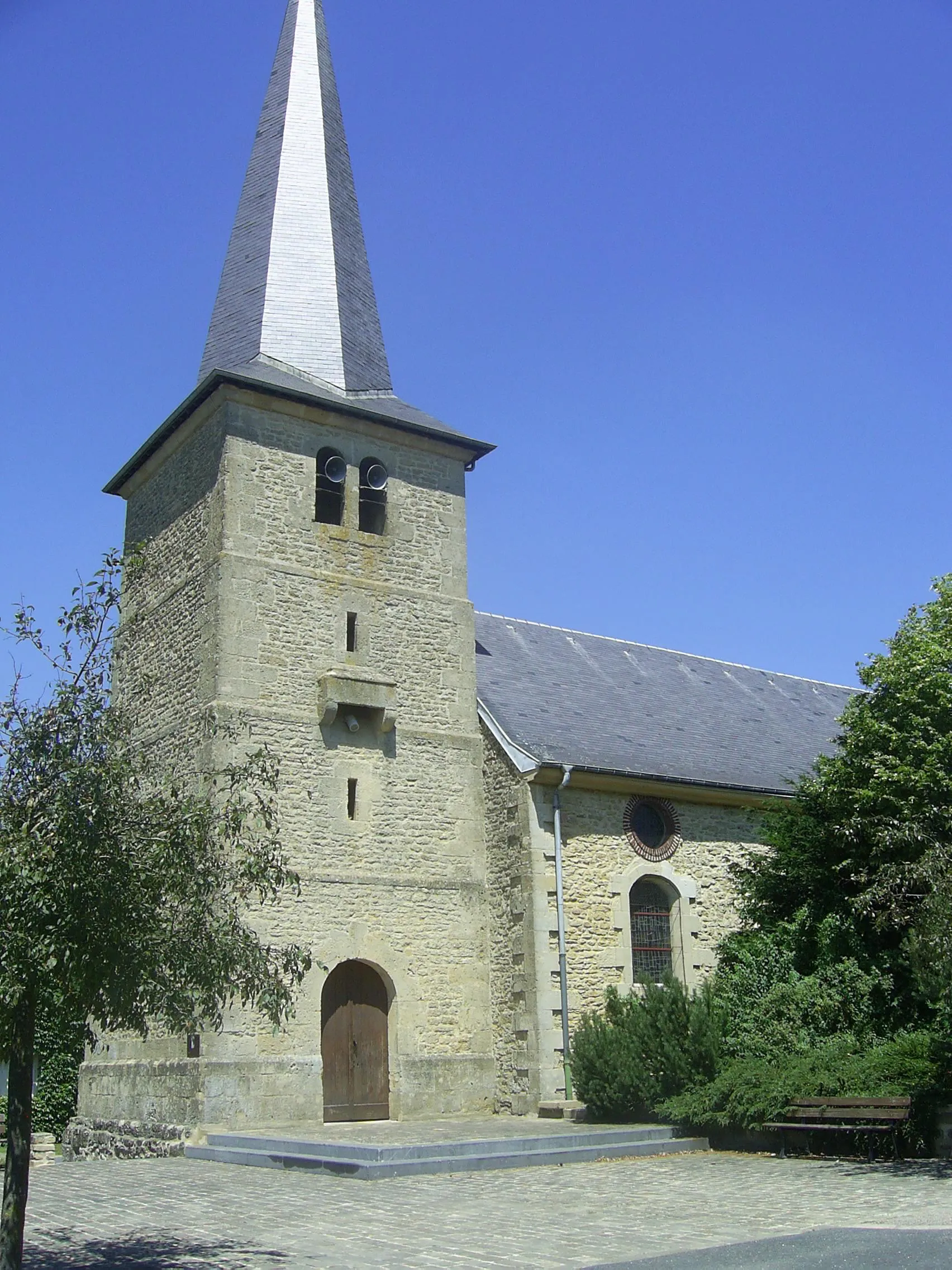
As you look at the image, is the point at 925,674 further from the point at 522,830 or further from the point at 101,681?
the point at 101,681

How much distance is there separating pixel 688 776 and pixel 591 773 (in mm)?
2012

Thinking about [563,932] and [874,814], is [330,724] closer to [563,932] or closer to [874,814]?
[563,932]

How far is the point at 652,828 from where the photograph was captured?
18.9 metres

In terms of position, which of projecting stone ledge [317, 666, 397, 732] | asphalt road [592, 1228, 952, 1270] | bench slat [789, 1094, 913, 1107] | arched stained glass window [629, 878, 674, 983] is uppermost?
projecting stone ledge [317, 666, 397, 732]

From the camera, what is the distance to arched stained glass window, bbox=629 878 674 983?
718 inches

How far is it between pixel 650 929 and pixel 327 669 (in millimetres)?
6183

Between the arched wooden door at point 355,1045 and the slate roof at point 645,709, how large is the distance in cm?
395

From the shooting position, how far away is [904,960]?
1459 centimetres

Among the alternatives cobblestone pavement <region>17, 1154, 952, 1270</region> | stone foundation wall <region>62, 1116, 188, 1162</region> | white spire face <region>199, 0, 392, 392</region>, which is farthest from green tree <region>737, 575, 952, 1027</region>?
white spire face <region>199, 0, 392, 392</region>

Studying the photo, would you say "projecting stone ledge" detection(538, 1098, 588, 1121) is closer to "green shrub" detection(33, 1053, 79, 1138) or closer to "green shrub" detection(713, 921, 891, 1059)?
"green shrub" detection(713, 921, 891, 1059)

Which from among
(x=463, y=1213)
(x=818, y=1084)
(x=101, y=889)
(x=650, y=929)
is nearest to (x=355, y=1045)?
(x=650, y=929)

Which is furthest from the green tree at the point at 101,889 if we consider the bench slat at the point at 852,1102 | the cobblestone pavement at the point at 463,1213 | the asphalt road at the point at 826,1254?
the bench slat at the point at 852,1102

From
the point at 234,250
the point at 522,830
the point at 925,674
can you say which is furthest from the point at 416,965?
the point at 234,250

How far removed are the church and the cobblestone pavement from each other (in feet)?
13.0
